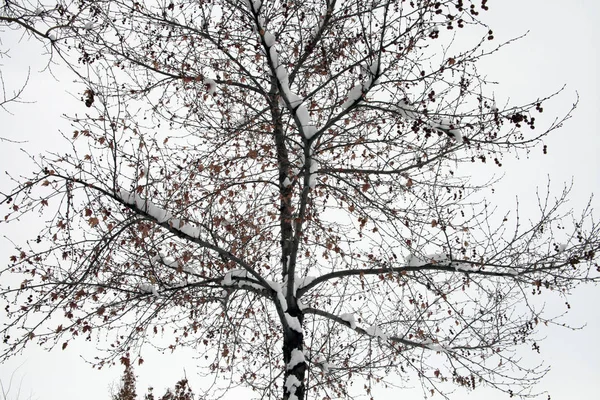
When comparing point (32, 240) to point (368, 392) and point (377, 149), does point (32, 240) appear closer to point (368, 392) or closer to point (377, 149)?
point (377, 149)

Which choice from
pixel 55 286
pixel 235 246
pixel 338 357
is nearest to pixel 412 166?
pixel 235 246

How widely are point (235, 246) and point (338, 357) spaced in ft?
9.10

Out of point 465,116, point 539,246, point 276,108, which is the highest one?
point 276,108

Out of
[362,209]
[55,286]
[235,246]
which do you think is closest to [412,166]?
[362,209]

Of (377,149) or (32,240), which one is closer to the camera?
(32,240)

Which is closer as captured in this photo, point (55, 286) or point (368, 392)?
point (55, 286)

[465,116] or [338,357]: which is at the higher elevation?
[465,116]

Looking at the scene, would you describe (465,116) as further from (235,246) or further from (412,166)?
(235,246)

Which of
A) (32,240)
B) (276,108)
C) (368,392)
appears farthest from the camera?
(368,392)

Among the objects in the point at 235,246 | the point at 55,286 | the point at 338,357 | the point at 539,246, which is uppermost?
the point at 539,246

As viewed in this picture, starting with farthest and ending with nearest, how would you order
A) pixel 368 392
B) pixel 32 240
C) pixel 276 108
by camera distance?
pixel 368 392, pixel 276 108, pixel 32 240

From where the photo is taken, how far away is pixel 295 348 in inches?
261

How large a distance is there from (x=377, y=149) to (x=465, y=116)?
1375mm

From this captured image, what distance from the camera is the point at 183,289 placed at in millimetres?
6656
